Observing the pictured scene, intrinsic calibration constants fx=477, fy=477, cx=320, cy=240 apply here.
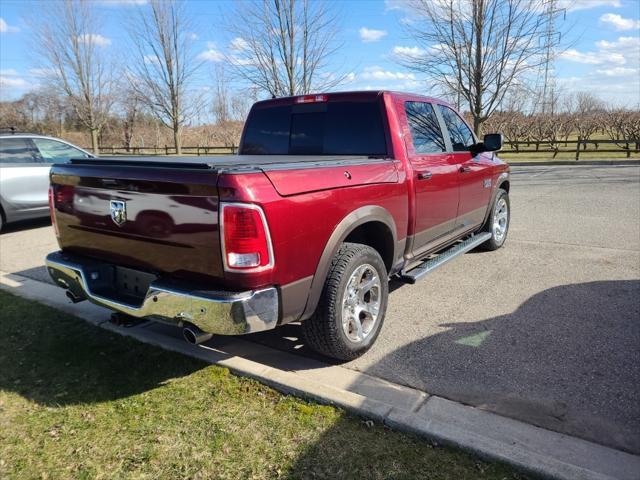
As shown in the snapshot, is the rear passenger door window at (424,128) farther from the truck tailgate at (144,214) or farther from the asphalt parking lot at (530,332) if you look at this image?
the truck tailgate at (144,214)

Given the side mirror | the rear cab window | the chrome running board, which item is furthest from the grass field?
the side mirror

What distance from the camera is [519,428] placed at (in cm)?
261

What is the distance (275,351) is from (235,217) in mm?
1525

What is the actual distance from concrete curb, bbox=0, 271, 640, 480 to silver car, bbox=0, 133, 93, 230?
5.36 m

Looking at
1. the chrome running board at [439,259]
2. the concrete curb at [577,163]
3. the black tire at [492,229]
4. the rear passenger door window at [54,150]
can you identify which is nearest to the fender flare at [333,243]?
the chrome running board at [439,259]

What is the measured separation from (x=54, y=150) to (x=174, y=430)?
7710 mm

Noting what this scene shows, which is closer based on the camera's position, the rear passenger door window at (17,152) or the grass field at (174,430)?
the grass field at (174,430)

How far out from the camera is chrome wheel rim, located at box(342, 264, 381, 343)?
10.7ft

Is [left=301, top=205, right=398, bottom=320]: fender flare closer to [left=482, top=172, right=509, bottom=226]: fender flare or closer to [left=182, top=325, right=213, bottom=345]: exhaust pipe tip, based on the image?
[left=182, top=325, right=213, bottom=345]: exhaust pipe tip

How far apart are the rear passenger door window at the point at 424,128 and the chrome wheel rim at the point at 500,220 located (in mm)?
1960

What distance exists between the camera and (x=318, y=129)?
430 cm

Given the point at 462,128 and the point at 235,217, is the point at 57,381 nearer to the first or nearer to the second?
the point at 235,217

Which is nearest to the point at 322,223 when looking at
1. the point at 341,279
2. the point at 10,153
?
the point at 341,279

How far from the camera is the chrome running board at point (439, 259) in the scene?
13.3ft
